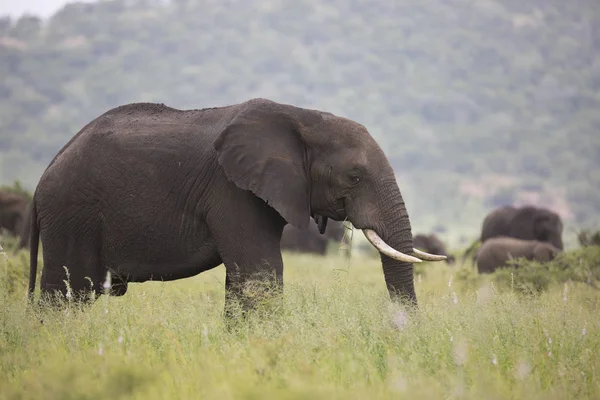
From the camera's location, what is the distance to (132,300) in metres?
9.54

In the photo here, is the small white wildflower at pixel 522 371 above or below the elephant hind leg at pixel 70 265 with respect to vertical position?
below

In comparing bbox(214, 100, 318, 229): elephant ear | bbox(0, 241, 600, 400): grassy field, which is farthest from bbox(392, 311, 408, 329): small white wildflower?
bbox(214, 100, 318, 229): elephant ear

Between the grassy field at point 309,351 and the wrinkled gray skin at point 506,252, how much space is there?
8719mm

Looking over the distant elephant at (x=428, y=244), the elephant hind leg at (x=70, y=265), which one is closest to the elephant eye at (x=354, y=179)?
the elephant hind leg at (x=70, y=265)

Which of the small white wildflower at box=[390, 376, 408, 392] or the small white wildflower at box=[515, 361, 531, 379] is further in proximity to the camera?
the small white wildflower at box=[515, 361, 531, 379]

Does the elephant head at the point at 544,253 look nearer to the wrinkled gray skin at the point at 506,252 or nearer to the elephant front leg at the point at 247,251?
the wrinkled gray skin at the point at 506,252

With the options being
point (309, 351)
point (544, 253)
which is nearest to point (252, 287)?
point (309, 351)

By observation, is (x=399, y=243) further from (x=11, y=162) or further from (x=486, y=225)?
(x=11, y=162)

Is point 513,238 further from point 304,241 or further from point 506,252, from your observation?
point 304,241

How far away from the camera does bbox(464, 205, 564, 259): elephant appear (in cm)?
2197

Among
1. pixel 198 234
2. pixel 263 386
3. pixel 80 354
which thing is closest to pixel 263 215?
pixel 198 234

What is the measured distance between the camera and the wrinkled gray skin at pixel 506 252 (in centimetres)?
1753

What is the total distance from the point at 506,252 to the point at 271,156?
403 inches

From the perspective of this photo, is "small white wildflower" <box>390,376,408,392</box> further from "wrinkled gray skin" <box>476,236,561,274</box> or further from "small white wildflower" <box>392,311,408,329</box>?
"wrinkled gray skin" <box>476,236,561,274</box>
